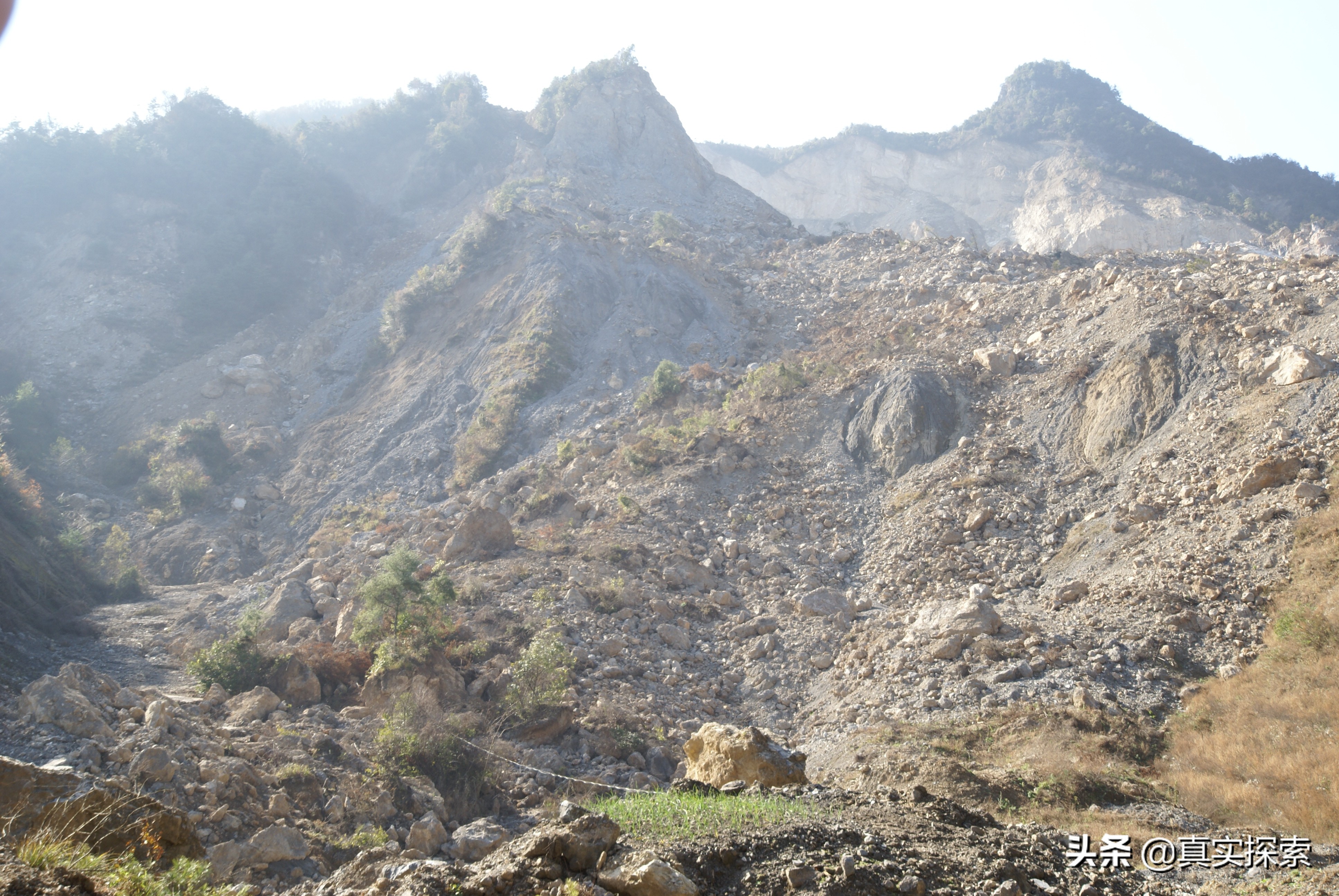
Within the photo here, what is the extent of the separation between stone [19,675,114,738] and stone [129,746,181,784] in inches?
33.2

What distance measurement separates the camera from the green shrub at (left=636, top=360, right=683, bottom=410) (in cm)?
1881

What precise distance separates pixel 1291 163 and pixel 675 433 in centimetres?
3929

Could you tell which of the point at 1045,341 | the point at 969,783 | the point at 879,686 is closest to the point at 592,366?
the point at 1045,341

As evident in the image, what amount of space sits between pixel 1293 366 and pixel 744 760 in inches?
426

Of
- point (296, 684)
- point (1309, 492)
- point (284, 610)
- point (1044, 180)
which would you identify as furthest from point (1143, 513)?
point (1044, 180)

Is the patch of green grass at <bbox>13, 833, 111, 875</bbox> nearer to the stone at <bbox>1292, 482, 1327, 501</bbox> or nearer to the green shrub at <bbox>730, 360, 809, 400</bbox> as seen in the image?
the stone at <bbox>1292, 482, 1327, 501</bbox>

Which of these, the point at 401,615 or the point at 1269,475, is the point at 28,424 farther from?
the point at 1269,475

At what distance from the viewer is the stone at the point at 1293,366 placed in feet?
36.8

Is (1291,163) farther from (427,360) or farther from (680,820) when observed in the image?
(680,820)

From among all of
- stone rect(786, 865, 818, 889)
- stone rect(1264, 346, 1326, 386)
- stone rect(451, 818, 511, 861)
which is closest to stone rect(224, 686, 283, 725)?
stone rect(451, 818, 511, 861)

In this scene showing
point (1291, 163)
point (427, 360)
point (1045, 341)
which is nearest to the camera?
point (1045, 341)

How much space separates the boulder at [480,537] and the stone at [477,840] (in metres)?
7.17

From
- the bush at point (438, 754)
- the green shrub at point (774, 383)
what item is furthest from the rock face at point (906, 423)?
the bush at point (438, 754)

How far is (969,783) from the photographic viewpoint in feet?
24.0
